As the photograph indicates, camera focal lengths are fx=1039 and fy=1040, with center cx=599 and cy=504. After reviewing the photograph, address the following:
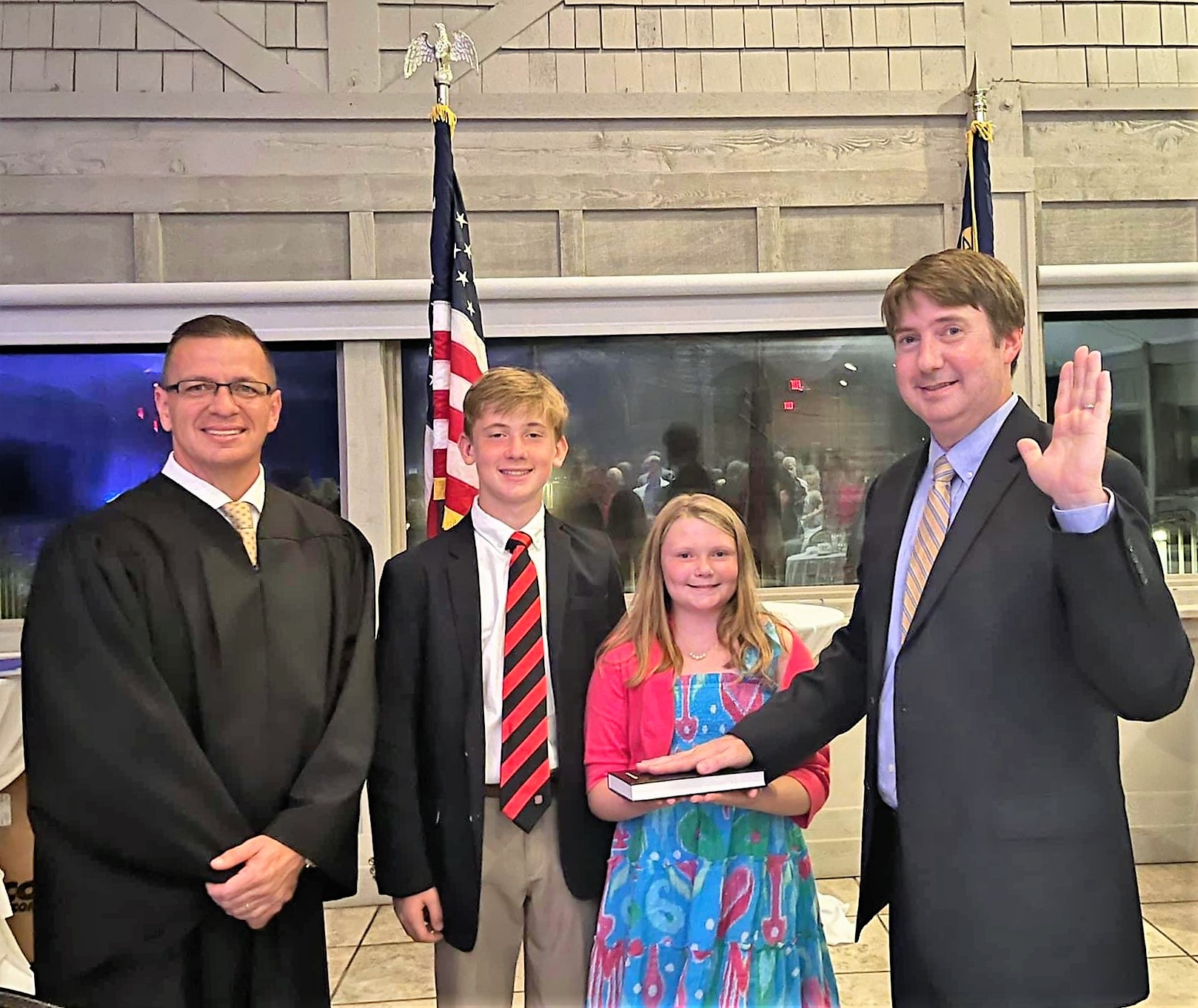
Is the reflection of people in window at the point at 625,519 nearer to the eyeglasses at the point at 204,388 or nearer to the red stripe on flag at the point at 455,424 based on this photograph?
the red stripe on flag at the point at 455,424

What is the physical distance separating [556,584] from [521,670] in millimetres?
167

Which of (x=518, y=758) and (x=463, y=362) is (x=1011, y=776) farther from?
(x=463, y=362)

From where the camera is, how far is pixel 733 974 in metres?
1.74

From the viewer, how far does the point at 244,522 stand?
176 cm

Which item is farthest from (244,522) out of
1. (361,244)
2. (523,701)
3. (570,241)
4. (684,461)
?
(684,461)

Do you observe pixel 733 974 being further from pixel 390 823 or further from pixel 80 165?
pixel 80 165

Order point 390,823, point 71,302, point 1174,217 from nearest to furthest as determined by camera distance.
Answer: point 390,823 → point 71,302 → point 1174,217

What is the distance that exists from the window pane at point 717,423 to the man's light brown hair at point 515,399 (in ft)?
5.59

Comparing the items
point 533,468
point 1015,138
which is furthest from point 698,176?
point 533,468

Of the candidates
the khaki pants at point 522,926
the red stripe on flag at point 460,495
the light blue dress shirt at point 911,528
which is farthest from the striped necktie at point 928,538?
the red stripe on flag at point 460,495

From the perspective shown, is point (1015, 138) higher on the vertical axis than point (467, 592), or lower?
higher

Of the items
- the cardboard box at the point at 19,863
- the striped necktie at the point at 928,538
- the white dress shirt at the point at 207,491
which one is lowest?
the cardboard box at the point at 19,863

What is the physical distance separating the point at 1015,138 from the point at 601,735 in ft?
9.12

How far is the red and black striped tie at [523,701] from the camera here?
1805 mm
